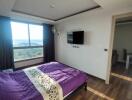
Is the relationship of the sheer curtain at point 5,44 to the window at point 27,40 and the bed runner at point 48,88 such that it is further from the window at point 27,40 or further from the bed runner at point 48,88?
the bed runner at point 48,88

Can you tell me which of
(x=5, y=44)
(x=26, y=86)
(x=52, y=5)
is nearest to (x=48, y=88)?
(x=26, y=86)

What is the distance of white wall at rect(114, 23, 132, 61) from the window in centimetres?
462

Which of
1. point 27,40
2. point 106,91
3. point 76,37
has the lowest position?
point 106,91

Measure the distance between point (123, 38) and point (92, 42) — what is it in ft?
10.4

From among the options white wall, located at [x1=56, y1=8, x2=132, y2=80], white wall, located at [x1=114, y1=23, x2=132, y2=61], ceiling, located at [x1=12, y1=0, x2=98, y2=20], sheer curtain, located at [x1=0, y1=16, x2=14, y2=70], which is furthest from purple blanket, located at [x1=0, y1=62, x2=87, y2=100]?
white wall, located at [x1=114, y1=23, x2=132, y2=61]

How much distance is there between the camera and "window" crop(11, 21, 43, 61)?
12.4 feet

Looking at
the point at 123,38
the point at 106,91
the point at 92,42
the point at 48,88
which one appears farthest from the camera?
the point at 123,38

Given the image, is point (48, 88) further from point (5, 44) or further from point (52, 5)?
point (5, 44)

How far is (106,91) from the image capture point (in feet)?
7.86

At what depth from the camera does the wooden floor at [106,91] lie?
2.16 m

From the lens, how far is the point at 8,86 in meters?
1.61

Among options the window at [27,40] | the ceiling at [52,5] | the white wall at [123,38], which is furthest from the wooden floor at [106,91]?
the window at [27,40]

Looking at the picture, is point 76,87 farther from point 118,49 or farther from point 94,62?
point 118,49

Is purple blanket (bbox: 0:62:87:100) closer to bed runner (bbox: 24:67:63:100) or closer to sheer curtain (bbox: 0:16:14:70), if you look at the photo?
bed runner (bbox: 24:67:63:100)
